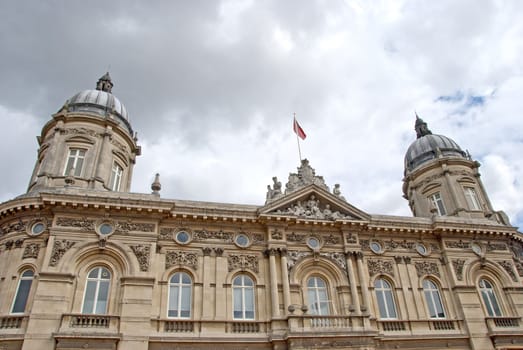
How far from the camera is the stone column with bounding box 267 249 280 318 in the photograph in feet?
69.3

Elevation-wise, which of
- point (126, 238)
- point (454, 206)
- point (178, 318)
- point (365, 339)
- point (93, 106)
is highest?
point (93, 106)

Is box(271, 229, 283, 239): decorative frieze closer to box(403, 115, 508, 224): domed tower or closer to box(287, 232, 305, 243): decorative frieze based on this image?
box(287, 232, 305, 243): decorative frieze

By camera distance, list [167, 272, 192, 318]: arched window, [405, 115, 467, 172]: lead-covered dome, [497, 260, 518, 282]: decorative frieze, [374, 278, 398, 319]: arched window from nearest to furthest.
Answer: [167, 272, 192, 318]: arched window
[374, 278, 398, 319]: arched window
[497, 260, 518, 282]: decorative frieze
[405, 115, 467, 172]: lead-covered dome

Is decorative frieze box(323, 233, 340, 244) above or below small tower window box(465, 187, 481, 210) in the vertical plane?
below

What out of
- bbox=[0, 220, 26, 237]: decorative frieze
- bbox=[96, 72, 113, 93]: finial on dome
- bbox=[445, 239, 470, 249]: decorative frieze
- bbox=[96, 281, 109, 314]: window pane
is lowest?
bbox=[96, 281, 109, 314]: window pane

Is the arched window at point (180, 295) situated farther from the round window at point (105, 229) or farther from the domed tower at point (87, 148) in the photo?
the domed tower at point (87, 148)

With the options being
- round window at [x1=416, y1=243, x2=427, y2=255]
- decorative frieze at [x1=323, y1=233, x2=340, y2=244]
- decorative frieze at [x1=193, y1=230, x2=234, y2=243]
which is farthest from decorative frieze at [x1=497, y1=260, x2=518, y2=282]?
decorative frieze at [x1=193, y1=230, x2=234, y2=243]

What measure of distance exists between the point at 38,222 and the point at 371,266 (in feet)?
64.0

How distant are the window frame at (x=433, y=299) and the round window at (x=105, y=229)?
19284 millimetres

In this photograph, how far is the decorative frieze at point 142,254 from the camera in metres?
20.8

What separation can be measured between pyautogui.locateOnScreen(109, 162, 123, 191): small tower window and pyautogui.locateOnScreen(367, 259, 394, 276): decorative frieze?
58.1 feet

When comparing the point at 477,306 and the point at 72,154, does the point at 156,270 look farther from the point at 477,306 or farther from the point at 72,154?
the point at 477,306

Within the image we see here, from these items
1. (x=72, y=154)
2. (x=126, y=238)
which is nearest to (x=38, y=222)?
(x=126, y=238)

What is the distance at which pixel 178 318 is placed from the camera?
20234 mm
